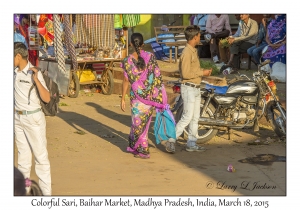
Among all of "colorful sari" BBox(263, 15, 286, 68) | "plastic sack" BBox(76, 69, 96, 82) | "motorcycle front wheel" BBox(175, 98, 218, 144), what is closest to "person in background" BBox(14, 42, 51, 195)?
"motorcycle front wheel" BBox(175, 98, 218, 144)

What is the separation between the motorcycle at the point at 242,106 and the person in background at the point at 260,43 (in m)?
4.20

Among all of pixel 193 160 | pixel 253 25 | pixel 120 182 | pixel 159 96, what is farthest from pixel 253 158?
pixel 253 25

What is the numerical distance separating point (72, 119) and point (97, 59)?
2625 millimetres

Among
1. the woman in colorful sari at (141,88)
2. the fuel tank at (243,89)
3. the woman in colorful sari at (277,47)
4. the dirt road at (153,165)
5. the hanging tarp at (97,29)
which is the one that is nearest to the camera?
the dirt road at (153,165)

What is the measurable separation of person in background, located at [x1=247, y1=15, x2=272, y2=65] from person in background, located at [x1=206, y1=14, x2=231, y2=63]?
4.93 feet

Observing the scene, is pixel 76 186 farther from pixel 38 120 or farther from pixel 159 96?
pixel 159 96

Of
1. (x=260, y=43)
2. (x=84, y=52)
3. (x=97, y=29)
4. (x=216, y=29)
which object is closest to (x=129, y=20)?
(x=97, y=29)

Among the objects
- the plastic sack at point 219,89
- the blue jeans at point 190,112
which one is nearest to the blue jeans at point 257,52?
the plastic sack at point 219,89

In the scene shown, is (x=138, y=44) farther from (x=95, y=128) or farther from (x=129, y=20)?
(x=129, y=20)

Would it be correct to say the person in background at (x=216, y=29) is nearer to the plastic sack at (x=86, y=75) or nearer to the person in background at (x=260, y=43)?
the person in background at (x=260, y=43)

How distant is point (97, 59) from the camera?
15328 mm

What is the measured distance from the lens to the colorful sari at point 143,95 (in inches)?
389

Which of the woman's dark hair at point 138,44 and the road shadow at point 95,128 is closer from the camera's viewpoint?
the woman's dark hair at point 138,44

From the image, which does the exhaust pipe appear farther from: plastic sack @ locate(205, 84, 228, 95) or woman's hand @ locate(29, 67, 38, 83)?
woman's hand @ locate(29, 67, 38, 83)
